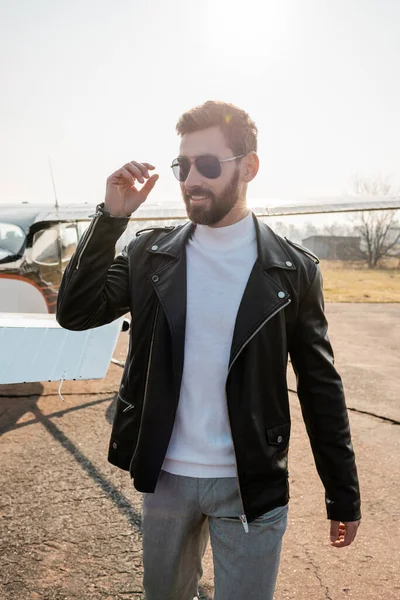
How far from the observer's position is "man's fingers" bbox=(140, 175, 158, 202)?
1.68 meters

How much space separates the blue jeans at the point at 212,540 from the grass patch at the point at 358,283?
16638 millimetres

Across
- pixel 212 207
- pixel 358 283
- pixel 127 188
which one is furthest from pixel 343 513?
pixel 358 283

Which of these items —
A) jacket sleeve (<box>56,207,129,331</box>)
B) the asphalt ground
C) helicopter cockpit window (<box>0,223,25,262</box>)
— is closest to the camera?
jacket sleeve (<box>56,207,129,331</box>)

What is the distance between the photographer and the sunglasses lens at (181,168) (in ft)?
5.35

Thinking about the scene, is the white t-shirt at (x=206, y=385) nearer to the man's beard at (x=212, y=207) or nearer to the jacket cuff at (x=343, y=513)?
the man's beard at (x=212, y=207)

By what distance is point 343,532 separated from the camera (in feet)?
5.72

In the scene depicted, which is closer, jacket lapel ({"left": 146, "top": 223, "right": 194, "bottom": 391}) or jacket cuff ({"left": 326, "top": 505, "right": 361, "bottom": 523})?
jacket lapel ({"left": 146, "top": 223, "right": 194, "bottom": 391})

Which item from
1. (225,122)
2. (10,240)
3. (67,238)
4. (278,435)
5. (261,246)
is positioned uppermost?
(225,122)

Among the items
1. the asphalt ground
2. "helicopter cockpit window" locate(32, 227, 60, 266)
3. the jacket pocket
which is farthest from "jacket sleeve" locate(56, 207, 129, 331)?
"helicopter cockpit window" locate(32, 227, 60, 266)

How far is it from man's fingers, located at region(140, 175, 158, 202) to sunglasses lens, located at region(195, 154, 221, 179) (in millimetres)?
170

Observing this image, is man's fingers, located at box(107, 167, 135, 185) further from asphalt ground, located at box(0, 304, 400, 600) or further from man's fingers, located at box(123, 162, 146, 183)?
asphalt ground, located at box(0, 304, 400, 600)

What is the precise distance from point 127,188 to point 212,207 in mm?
309

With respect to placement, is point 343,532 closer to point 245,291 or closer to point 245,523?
point 245,523

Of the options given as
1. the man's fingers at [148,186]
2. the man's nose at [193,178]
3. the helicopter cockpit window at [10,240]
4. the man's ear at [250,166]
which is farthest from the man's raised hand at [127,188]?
the helicopter cockpit window at [10,240]
